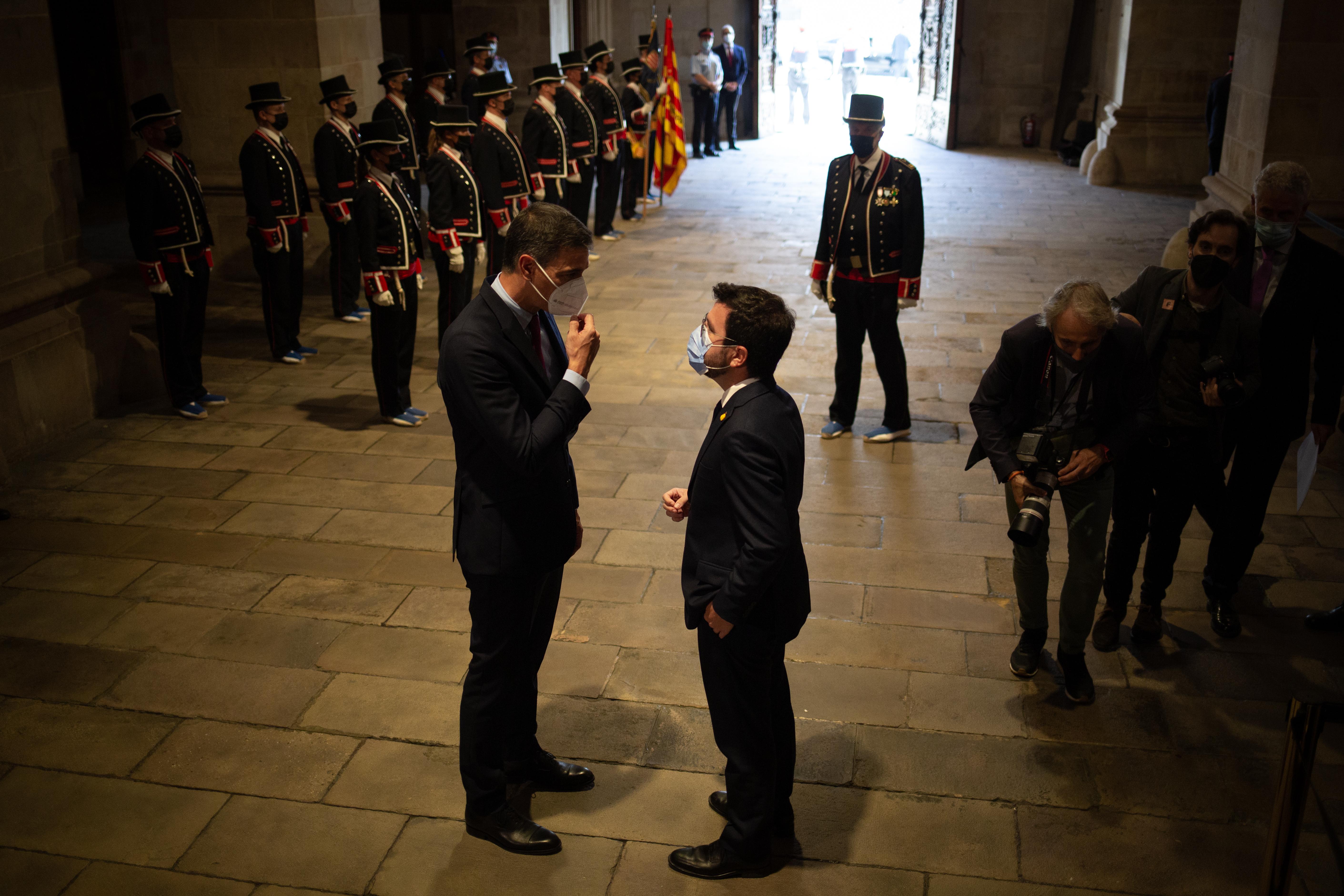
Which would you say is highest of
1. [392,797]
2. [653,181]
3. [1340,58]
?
[1340,58]

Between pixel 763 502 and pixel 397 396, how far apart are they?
14.6 feet

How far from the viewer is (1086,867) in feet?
10.8

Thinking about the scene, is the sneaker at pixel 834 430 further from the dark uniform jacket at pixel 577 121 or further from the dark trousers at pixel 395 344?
the dark uniform jacket at pixel 577 121

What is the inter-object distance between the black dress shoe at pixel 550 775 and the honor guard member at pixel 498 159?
18.3ft

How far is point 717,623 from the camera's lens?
2904mm

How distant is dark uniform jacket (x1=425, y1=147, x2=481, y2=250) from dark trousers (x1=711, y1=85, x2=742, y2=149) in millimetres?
10668

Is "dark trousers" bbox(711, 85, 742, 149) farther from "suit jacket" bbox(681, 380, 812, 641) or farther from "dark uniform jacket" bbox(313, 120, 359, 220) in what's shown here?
"suit jacket" bbox(681, 380, 812, 641)

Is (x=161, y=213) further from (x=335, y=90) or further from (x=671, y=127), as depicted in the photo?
(x=671, y=127)

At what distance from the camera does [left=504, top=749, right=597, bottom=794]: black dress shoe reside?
3.59m

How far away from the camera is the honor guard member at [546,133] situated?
33.4 ft

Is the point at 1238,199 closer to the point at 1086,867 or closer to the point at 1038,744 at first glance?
the point at 1038,744

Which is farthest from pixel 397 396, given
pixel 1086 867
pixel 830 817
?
pixel 1086 867

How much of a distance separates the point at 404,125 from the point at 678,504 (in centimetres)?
755

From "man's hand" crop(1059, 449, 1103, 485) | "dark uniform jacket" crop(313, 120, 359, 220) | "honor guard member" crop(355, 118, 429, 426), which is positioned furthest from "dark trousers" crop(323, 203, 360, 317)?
"man's hand" crop(1059, 449, 1103, 485)
